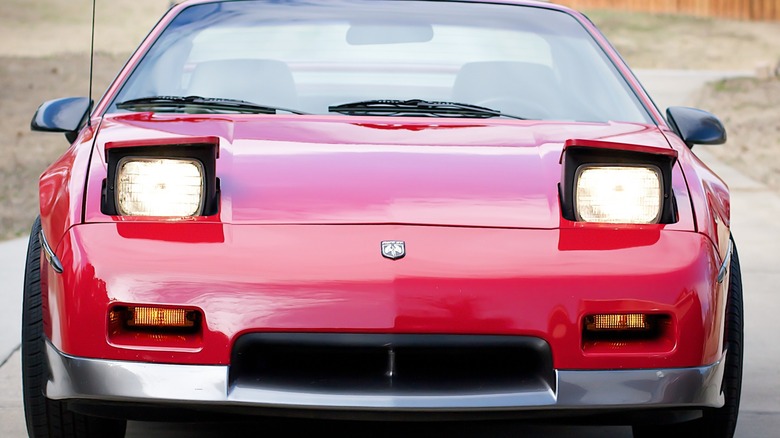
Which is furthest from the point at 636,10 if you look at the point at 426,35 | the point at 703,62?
the point at 426,35

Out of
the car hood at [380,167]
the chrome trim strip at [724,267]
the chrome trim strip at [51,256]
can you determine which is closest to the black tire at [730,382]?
the chrome trim strip at [724,267]

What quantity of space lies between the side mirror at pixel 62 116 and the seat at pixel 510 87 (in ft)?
3.82

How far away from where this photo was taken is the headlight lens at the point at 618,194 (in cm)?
285

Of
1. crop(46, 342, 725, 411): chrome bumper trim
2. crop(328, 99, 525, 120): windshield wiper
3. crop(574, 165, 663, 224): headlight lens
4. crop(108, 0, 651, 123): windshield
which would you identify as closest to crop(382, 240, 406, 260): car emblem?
crop(46, 342, 725, 411): chrome bumper trim

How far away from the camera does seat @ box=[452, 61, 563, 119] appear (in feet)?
12.6

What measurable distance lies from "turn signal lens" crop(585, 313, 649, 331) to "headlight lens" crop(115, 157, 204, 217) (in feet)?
2.94

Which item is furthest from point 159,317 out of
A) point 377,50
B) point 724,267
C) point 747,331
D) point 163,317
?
point 747,331

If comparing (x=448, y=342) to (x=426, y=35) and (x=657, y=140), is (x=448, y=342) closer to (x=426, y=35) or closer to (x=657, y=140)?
(x=657, y=140)

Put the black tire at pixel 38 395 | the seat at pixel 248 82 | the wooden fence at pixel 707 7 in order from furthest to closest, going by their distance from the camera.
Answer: the wooden fence at pixel 707 7 < the seat at pixel 248 82 < the black tire at pixel 38 395

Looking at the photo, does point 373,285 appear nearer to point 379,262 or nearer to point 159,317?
point 379,262

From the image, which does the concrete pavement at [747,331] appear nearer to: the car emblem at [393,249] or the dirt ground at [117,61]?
the car emblem at [393,249]

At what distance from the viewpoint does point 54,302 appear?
2.79m

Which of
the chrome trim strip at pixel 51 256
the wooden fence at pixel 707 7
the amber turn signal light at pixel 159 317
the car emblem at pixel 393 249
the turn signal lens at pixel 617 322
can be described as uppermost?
the wooden fence at pixel 707 7

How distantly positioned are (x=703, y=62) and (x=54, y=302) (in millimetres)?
22063
